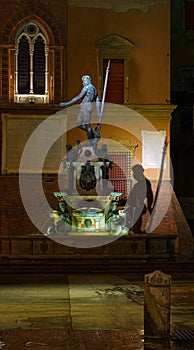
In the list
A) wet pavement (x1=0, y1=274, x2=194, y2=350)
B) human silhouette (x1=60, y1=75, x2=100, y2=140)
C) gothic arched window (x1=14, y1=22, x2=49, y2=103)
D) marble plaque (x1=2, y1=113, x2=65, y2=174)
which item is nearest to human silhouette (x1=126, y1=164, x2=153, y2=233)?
marble plaque (x1=2, y1=113, x2=65, y2=174)

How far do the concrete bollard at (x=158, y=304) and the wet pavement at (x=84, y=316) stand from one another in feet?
0.48

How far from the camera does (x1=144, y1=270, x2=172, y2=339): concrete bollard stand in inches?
359

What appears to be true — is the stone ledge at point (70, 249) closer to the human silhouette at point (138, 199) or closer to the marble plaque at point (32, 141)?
the human silhouette at point (138, 199)

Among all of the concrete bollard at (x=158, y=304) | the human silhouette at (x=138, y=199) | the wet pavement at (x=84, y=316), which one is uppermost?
the human silhouette at (x=138, y=199)

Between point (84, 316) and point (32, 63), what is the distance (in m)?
17.6

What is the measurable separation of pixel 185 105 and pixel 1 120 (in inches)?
382

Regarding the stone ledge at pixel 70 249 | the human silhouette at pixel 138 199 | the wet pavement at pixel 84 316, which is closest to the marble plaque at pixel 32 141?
the human silhouette at pixel 138 199

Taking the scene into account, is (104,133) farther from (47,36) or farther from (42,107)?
(47,36)

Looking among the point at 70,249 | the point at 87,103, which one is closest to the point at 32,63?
the point at 87,103

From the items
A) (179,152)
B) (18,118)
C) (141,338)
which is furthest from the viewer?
(179,152)

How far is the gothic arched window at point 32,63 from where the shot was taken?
27250 mm

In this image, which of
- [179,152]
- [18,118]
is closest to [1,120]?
[18,118]

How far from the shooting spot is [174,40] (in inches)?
1294

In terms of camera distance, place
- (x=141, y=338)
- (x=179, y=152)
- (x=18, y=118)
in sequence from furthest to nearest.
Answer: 1. (x=179, y=152)
2. (x=18, y=118)
3. (x=141, y=338)
